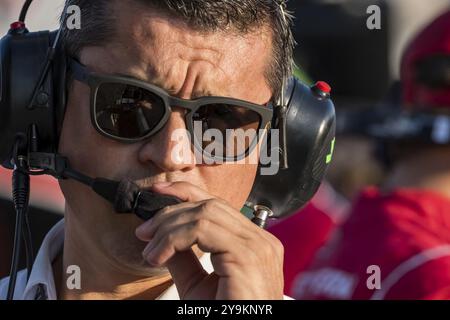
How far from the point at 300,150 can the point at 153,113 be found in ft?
1.79

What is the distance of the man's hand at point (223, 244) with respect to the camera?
2230mm

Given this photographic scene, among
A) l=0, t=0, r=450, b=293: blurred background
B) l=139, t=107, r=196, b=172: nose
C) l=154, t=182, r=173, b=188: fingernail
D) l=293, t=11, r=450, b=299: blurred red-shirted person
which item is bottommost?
l=0, t=0, r=450, b=293: blurred background

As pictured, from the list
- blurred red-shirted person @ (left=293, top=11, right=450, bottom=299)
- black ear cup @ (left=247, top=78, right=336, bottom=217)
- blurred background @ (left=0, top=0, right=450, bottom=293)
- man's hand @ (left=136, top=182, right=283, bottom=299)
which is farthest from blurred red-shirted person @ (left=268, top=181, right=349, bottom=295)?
blurred background @ (left=0, top=0, right=450, bottom=293)

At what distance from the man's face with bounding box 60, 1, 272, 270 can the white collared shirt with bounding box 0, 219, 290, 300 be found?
0.24 metres

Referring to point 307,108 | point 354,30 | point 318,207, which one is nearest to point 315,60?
point 354,30

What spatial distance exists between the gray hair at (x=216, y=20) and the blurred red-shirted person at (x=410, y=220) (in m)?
1.39

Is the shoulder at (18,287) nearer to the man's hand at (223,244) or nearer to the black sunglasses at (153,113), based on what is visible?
the black sunglasses at (153,113)

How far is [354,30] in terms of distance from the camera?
11.9 metres

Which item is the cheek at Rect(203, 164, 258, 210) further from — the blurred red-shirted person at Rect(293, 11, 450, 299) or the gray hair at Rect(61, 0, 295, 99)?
the blurred red-shirted person at Rect(293, 11, 450, 299)

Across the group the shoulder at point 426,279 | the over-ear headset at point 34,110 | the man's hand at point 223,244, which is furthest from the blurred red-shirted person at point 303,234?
the man's hand at point 223,244

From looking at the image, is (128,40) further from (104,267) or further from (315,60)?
(315,60)

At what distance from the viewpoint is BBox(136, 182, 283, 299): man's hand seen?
2.23 metres

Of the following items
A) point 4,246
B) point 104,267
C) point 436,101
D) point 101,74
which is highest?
point 101,74
